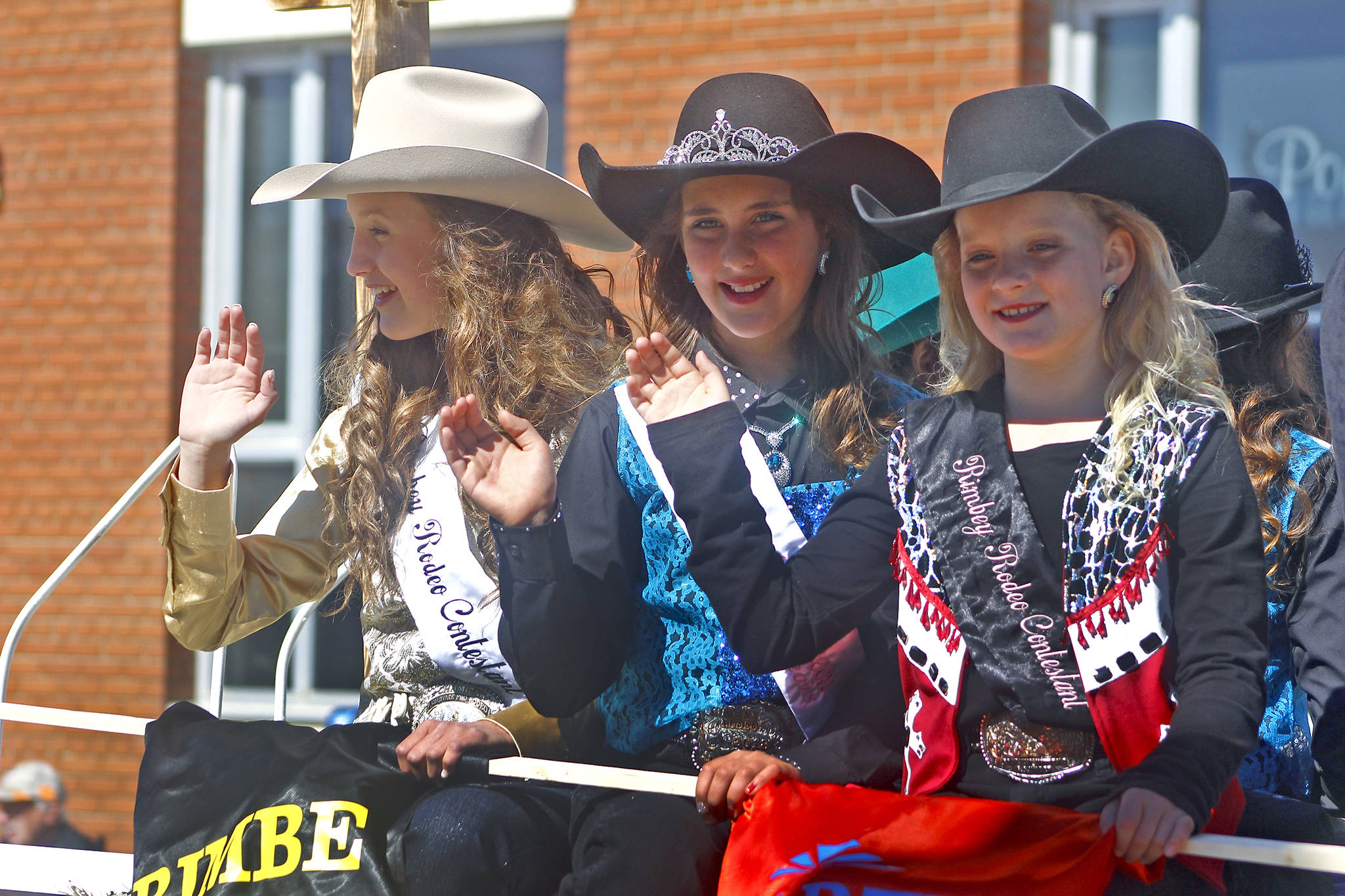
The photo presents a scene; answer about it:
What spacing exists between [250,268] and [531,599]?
4.35 metres

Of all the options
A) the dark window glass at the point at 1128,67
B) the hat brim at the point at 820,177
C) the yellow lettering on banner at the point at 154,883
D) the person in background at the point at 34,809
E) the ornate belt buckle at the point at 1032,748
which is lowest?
the person in background at the point at 34,809

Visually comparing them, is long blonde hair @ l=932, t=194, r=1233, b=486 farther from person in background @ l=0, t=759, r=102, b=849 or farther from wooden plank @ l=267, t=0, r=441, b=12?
person in background @ l=0, t=759, r=102, b=849

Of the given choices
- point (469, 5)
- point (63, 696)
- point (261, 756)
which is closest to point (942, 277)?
point (261, 756)

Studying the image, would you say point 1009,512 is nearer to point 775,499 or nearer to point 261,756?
point 775,499

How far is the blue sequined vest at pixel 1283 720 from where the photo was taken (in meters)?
2.13

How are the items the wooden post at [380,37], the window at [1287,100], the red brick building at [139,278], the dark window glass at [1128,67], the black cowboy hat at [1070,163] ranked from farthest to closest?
1. the red brick building at [139,278]
2. the dark window glass at [1128,67]
3. the window at [1287,100]
4. the wooden post at [380,37]
5. the black cowboy hat at [1070,163]

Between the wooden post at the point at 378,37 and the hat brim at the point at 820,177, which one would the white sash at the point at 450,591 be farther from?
the wooden post at the point at 378,37

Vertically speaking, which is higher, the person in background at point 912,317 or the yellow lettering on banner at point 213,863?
the person in background at point 912,317

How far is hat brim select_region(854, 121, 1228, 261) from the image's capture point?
1.90 m

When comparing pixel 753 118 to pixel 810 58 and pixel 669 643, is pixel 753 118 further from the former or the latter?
pixel 810 58

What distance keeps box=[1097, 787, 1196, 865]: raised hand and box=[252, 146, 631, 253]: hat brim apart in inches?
62.6

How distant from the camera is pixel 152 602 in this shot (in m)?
5.80

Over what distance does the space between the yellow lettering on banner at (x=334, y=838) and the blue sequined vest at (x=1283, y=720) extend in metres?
1.40

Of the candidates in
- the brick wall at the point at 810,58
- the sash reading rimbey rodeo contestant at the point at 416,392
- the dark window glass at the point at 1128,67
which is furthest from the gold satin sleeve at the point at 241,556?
the dark window glass at the point at 1128,67
